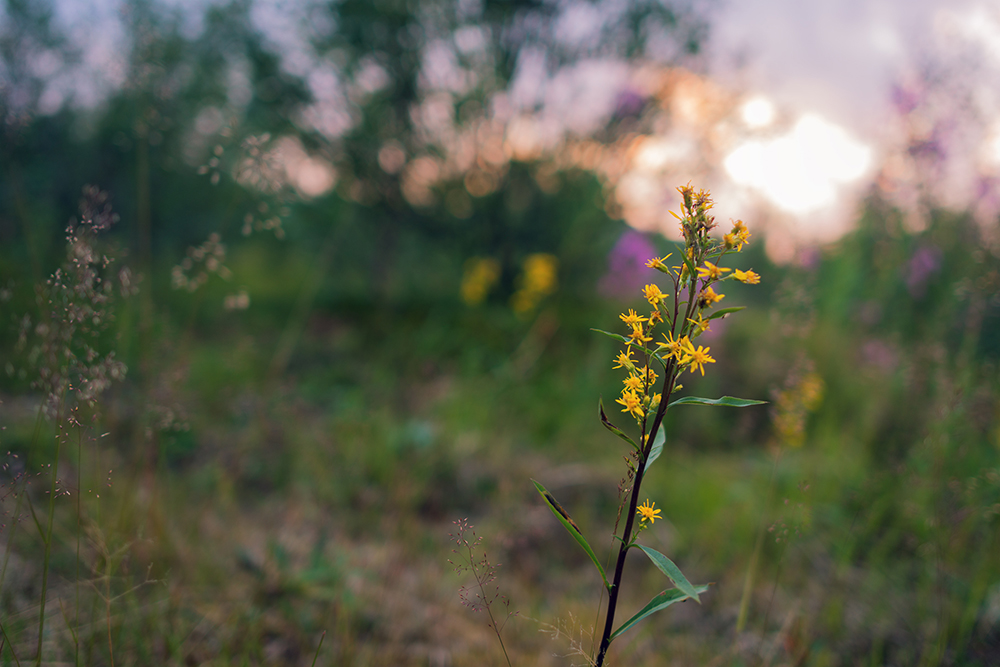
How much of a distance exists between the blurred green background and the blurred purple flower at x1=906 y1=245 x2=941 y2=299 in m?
0.03

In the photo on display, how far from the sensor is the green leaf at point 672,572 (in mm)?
667

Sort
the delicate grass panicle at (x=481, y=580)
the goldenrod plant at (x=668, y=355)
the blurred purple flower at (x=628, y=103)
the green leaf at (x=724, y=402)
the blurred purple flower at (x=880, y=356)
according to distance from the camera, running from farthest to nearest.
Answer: the blurred purple flower at (x=628, y=103) → the blurred purple flower at (x=880, y=356) → the delicate grass panicle at (x=481, y=580) → the goldenrod plant at (x=668, y=355) → the green leaf at (x=724, y=402)

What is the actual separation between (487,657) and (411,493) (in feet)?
3.02

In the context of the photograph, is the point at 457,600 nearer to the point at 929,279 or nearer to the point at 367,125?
the point at 929,279

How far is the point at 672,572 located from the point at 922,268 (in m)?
3.97

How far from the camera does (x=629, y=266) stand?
434cm

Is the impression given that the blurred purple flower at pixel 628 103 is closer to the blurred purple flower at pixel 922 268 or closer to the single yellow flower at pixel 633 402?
the blurred purple flower at pixel 922 268

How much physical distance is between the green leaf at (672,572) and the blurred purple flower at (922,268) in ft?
12.8

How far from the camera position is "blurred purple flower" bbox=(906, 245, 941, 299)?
136 inches

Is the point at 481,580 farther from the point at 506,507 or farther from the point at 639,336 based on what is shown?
the point at 506,507

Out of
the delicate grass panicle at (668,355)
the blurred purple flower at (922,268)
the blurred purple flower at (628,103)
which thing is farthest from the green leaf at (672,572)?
the blurred purple flower at (628,103)

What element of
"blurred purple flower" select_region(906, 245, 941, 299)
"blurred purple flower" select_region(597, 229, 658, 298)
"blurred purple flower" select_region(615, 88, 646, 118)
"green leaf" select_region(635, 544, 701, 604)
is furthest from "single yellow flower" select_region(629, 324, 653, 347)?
"blurred purple flower" select_region(615, 88, 646, 118)

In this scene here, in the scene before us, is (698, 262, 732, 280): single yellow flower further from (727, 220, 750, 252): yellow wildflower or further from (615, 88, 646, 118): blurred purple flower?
(615, 88, 646, 118): blurred purple flower

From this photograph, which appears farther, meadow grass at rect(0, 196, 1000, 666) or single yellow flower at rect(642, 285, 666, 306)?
meadow grass at rect(0, 196, 1000, 666)
